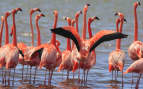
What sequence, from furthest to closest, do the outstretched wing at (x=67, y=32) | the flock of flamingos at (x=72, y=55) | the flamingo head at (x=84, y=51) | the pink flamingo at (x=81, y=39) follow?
the flamingo head at (x=84, y=51), the flock of flamingos at (x=72, y=55), the pink flamingo at (x=81, y=39), the outstretched wing at (x=67, y=32)

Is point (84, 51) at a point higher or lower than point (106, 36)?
lower

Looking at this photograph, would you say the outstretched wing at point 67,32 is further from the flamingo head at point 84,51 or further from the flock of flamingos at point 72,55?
the flamingo head at point 84,51

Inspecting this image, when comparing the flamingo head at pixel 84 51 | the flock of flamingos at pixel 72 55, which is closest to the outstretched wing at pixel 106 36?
the flock of flamingos at pixel 72 55

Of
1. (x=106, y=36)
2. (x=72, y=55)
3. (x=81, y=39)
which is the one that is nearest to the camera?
(x=106, y=36)

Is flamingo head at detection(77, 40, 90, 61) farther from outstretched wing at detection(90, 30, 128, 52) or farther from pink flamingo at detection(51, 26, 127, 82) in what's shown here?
outstretched wing at detection(90, 30, 128, 52)

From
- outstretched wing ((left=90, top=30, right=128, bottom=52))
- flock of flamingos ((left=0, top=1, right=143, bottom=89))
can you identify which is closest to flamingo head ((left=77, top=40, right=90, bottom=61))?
flock of flamingos ((left=0, top=1, right=143, bottom=89))

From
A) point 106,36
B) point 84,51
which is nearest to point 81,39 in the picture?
point 84,51

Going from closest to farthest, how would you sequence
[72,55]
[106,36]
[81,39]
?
[106,36] < [81,39] < [72,55]

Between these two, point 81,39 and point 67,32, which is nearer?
point 67,32

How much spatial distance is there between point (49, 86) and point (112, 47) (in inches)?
298

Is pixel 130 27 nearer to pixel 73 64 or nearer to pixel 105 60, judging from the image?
pixel 105 60

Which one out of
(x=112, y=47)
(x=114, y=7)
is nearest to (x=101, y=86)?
(x=112, y=47)

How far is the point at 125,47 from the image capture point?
1817 cm

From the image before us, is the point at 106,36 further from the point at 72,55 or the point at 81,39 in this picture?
the point at 72,55
